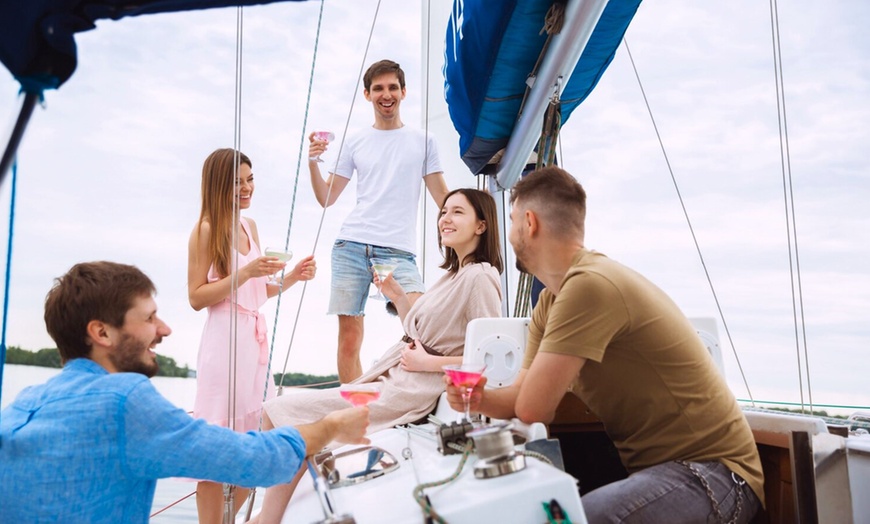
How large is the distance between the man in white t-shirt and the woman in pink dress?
621 millimetres

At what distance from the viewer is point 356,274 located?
309cm

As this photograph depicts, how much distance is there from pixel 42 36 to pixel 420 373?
1.52m

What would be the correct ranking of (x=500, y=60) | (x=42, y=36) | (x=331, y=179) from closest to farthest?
(x=42, y=36), (x=500, y=60), (x=331, y=179)

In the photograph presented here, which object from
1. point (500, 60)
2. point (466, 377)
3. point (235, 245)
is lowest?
point (466, 377)

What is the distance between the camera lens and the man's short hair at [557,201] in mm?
1623

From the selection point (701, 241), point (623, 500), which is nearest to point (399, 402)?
point (623, 500)

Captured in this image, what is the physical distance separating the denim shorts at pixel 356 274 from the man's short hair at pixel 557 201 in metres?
1.44

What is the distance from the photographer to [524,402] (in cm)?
141

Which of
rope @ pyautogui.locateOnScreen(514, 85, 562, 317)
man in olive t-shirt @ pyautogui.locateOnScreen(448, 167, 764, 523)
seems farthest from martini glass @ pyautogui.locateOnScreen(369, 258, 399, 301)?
man in olive t-shirt @ pyautogui.locateOnScreen(448, 167, 764, 523)

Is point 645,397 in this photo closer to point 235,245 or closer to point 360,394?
point 360,394

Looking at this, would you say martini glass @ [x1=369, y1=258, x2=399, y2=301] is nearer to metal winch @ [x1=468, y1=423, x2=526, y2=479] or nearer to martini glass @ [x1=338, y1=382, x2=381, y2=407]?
martini glass @ [x1=338, y1=382, x2=381, y2=407]

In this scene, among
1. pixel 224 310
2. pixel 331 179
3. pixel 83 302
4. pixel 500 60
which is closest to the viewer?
pixel 83 302

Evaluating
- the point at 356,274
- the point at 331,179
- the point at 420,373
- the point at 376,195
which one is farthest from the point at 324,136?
the point at 420,373

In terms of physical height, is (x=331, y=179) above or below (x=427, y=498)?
above
